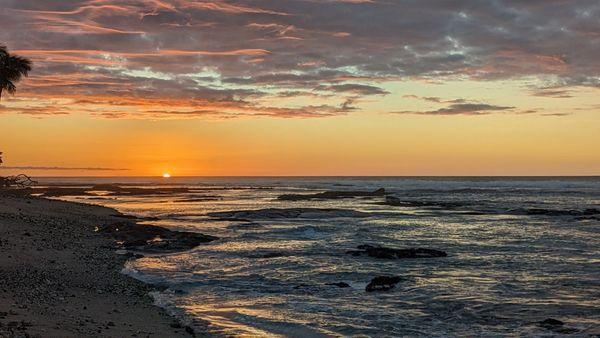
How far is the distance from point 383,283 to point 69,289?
1074 cm

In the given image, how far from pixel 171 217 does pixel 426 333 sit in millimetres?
42367

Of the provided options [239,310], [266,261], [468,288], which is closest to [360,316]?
[239,310]

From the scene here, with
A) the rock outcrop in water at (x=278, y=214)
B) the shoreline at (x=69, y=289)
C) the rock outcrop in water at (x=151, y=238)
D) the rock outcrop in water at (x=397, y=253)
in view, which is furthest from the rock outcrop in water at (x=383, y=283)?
the rock outcrop in water at (x=278, y=214)

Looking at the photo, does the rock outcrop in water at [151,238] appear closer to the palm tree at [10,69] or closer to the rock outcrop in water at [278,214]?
the rock outcrop in water at [278,214]

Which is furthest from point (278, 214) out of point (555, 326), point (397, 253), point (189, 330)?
point (189, 330)

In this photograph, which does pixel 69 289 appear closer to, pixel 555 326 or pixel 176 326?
pixel 176 326

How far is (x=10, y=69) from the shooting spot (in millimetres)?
59500

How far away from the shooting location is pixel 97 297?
1631cm

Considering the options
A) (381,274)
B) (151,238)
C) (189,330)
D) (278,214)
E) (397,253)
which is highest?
(189,330)

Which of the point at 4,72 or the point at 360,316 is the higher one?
the point at 4,72

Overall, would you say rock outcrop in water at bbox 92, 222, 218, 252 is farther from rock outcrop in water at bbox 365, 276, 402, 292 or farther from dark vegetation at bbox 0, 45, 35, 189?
dark vegetation at bbox 0, 45, 35, 189

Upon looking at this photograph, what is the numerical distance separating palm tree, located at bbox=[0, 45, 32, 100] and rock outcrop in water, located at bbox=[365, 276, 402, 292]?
175 feet

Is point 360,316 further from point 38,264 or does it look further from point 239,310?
point 38,264

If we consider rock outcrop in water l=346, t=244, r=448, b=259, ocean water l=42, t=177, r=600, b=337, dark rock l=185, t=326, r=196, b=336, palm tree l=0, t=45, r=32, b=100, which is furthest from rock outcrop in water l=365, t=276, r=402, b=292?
palm tree l=0, t=45, r=32, b=100
